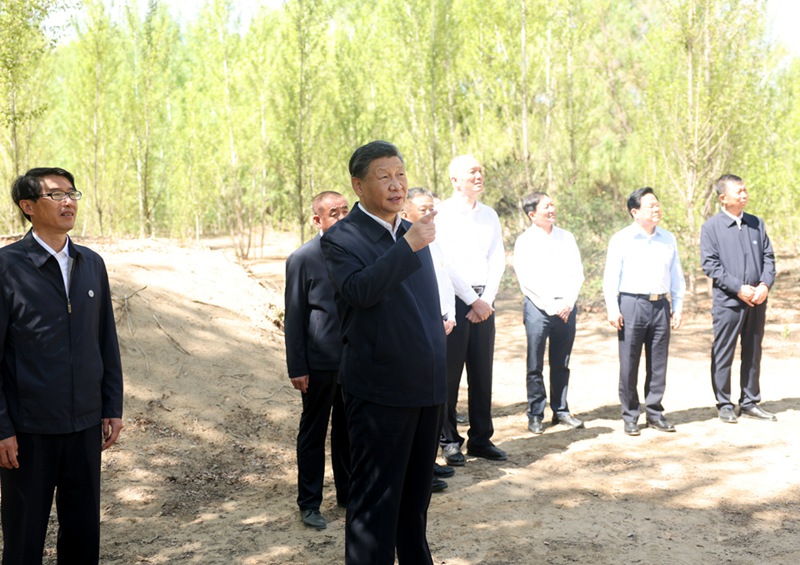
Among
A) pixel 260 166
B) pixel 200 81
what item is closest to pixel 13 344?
pixel 260 166

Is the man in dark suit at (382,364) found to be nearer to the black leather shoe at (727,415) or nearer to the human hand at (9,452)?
the human hand at (9,452)

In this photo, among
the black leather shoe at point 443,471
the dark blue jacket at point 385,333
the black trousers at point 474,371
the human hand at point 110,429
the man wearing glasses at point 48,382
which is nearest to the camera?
the dark blue jacket at point 385,333

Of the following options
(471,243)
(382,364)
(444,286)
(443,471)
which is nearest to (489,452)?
(443,471)

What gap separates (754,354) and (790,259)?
54.0ft

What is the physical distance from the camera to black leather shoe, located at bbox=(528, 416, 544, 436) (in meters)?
6.42

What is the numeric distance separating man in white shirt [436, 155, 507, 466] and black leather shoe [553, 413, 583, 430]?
1.17m

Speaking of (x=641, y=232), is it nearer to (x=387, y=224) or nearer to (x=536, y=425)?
(x=536, y=425)

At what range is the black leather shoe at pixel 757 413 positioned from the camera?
6.50 m

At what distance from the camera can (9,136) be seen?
17391mm

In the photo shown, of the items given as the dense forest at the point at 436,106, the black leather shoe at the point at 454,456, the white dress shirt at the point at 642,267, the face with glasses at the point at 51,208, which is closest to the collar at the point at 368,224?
the face with glasses at the point at 51,208

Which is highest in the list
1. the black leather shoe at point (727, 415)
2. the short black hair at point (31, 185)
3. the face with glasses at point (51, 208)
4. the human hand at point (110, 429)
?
the short black hair at point (31, 185)

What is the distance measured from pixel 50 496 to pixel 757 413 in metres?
5.72

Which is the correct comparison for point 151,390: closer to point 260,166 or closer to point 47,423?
point 47,423

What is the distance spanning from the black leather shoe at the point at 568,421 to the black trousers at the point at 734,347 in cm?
121
